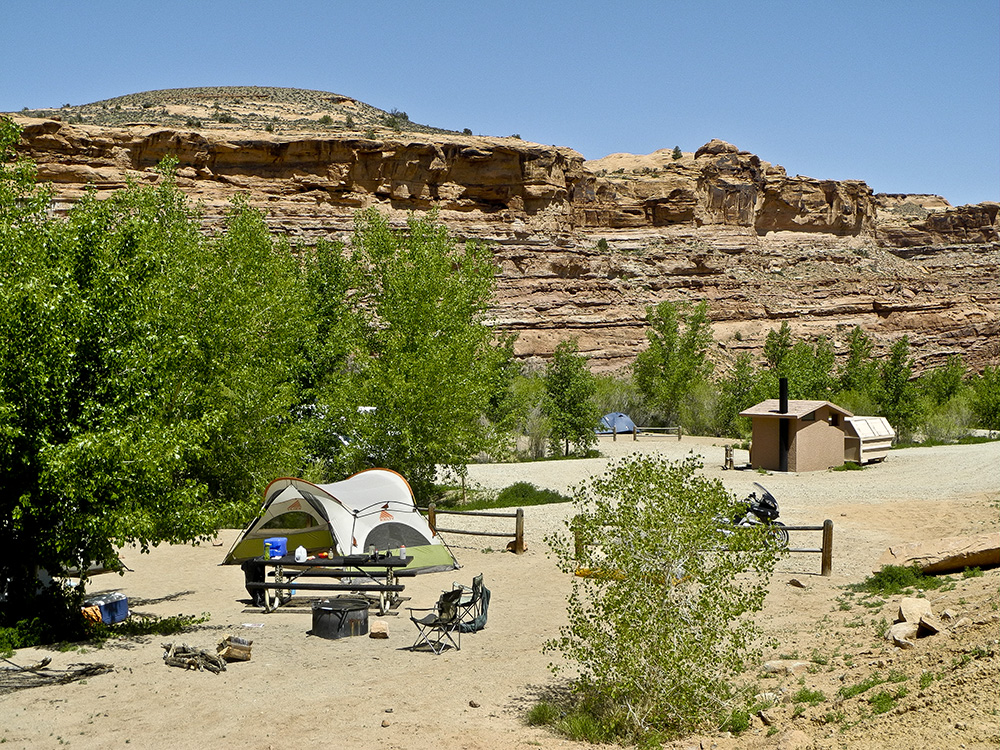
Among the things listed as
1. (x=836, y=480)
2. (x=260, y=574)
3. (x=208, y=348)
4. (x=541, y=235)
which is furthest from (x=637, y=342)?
(x=260, y=574)

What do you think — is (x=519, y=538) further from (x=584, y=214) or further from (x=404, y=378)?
(x=584, y=214)

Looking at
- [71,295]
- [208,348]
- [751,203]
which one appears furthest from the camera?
[751,203]

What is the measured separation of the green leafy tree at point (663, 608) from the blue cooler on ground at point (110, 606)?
6436 mm

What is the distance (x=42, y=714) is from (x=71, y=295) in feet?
15.3

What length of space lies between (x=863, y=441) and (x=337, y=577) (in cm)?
2364

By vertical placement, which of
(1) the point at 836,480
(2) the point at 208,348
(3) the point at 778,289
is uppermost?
(3) the point at 778,289

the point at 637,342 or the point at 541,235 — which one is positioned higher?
the point at 541,235

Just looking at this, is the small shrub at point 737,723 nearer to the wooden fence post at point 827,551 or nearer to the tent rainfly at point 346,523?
the wooden fence post at point 827,551

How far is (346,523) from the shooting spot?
51.8 feet

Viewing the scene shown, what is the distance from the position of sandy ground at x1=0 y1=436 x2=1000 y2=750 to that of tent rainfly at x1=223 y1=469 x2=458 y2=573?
72 centimetres

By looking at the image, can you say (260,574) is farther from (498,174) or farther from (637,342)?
(498,174)

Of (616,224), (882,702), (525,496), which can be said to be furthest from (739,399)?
(616,224)

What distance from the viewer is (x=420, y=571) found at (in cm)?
1584

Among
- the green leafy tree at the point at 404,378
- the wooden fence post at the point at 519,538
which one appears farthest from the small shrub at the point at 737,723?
the green leafy tree at the point at 404,378
